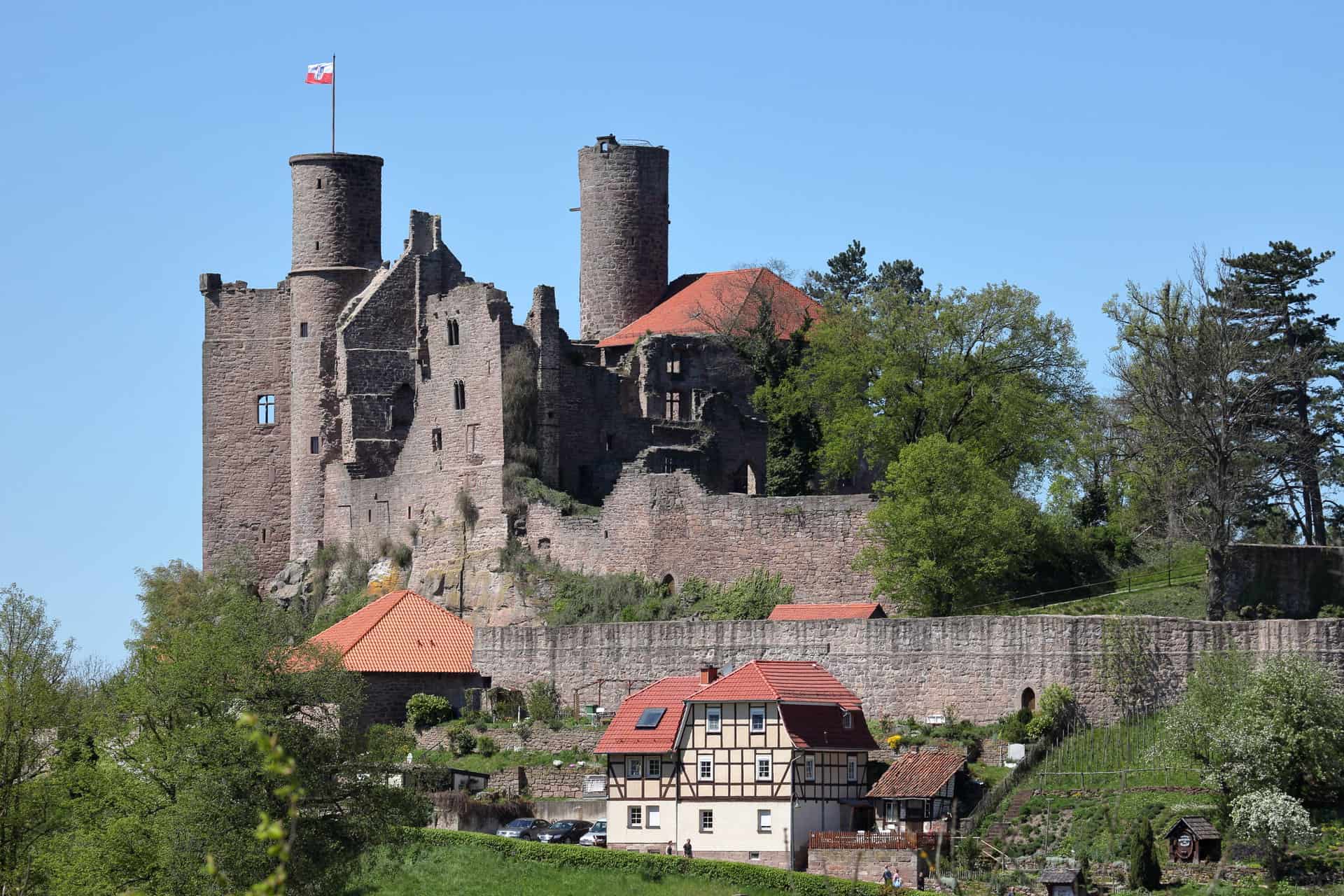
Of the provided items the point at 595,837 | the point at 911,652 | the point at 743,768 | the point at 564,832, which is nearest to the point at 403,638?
the point at 564,832

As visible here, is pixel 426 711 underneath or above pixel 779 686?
underneath

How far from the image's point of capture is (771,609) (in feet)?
210

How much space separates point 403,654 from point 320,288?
19.3 m

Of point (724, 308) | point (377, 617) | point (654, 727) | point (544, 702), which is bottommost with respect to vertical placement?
point (654, 727)

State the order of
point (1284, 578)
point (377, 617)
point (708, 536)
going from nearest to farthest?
1. point (1284, 578)
2. point (377, 617)
3. point (708, 536)

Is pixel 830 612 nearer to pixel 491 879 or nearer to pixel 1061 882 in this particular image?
pixel 491 879

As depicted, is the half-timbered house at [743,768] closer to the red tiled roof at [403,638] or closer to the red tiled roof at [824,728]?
the red tiled roof at [824,728]

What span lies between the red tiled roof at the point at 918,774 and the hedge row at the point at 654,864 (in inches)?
117

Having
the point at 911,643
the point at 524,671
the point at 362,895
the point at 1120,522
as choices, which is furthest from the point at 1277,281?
the point at 362,895

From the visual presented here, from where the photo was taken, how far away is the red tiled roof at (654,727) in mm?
53781

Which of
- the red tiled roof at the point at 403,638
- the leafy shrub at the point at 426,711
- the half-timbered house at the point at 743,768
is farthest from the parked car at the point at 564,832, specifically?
the red tiled roof at the point at 403,638

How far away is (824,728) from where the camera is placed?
174ft

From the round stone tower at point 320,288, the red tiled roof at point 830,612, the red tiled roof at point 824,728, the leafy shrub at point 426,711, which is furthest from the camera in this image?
the round stone tower at point 320,288

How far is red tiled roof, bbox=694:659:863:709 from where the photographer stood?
53.5m
